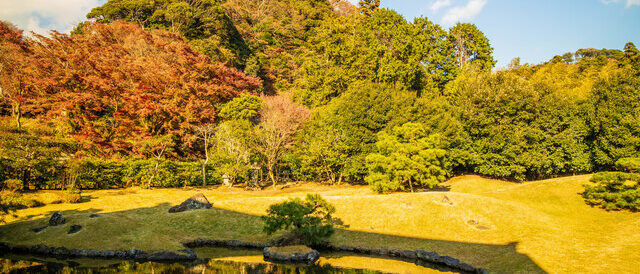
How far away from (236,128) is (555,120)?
130ft

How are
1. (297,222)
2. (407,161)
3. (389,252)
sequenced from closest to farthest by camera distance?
1. (297,222)
2. (389,252)
3. (407,161)

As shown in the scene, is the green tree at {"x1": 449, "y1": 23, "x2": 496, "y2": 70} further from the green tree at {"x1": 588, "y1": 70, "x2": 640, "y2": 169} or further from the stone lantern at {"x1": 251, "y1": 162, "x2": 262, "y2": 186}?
the stone lantern at {"x1": 251, "y1": 162, "x2": 262, "y2": 186}

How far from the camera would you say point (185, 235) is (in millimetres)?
23078

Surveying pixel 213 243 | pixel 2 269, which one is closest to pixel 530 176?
pixel 213 243

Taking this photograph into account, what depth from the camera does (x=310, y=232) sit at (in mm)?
20453

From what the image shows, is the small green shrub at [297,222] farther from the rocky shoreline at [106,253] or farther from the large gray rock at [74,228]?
the large gray rock at [74,228]

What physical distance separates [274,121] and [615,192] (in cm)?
3324

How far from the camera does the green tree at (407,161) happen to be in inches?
1237

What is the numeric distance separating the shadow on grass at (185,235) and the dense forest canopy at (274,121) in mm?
9913

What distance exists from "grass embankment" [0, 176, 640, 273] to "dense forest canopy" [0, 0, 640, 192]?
6.30 meters

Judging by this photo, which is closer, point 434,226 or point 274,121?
point 434,226

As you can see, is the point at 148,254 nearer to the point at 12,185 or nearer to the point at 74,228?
the point at 74,228

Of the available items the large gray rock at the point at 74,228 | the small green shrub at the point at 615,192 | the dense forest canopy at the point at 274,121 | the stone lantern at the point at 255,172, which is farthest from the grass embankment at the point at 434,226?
the stone lantern at the point at 255,172

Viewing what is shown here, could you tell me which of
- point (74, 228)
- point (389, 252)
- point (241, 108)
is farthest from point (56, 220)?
point (241, 108)
